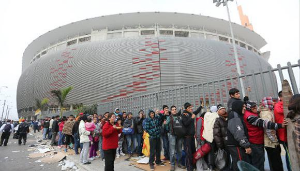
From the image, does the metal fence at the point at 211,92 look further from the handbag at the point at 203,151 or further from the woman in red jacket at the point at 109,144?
the woman in red jacket at the point at 109,144

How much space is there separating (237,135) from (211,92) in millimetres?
2342

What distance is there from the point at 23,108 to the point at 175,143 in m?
33.1

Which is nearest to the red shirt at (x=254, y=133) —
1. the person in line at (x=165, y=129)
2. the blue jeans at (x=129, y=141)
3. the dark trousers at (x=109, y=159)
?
the person in line at (x=165, y=129)

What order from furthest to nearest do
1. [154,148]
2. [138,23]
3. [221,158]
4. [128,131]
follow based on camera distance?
[138,23] < [128,131] < [154,148] < [221,158]

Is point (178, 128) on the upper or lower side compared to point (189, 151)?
upper

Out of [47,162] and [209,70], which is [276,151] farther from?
[209,70]

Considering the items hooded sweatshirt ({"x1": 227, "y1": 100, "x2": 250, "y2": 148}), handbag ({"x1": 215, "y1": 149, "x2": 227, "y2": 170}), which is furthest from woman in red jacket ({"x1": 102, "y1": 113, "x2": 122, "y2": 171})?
hooded sweatshirt ({"x1": 227, "y1": 100, "x2": 250, "y2": 148})

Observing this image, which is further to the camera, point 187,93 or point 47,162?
point 47,162

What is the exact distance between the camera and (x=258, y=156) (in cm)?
270

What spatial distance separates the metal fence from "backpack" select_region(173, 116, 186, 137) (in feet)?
2.88

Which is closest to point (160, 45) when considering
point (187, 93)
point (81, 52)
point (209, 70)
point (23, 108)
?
point (209, 70)

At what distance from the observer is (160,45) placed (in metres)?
18.7

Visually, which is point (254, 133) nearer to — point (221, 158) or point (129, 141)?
point (221, 158)

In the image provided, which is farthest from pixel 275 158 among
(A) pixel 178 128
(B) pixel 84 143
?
(B) pixel 84 143
